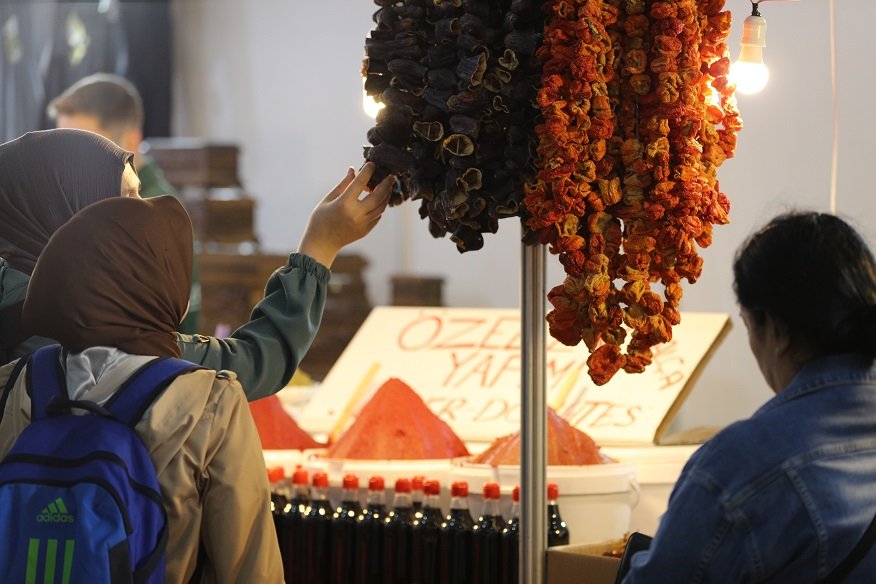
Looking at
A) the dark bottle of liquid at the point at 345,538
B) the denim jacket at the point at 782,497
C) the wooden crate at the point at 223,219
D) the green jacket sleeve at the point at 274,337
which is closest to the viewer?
the denim jacket at the point at 782,497

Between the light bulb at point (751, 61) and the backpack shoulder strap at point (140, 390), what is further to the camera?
the light bulb at point (751, 61)

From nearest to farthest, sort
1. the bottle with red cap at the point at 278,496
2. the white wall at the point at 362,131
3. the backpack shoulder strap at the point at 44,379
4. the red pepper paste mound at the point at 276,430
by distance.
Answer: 1. the backpack shoulder strap at the point at 44,379
2. the bottle with red cap at the point at 278,496
3. the red pepper paste mound at the point at 276,430
4. the white wall at the point at 362,131

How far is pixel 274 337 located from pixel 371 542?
800mm

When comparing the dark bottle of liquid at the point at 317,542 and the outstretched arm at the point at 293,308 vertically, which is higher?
the outstretched arm at the point at 293,308

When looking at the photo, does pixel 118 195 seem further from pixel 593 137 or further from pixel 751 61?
pixel 751 61

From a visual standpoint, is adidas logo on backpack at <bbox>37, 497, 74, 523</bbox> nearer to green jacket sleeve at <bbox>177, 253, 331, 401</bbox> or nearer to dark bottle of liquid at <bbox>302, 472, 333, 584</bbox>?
green jacket sleeve at <bbox>177, 253, 331, 401</bbox>

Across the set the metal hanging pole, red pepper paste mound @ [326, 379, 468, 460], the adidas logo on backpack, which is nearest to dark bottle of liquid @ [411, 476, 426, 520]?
red pepper paste mound @ [326, 379, 468, 460]

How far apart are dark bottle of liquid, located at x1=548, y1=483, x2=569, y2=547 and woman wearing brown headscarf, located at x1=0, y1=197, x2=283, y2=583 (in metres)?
1.03

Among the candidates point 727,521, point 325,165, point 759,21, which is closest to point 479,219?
point 759,21

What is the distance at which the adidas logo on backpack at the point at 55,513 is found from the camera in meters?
1.61

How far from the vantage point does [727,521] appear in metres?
1.50

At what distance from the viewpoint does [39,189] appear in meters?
2.04

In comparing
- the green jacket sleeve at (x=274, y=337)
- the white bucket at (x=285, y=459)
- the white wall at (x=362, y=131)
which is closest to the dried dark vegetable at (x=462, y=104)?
the green jacket sleeve at (x=274, y=337)

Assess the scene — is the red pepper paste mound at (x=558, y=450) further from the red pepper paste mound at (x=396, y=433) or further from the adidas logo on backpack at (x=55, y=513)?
the adidas logo on backpack at (x=55, y=513)
